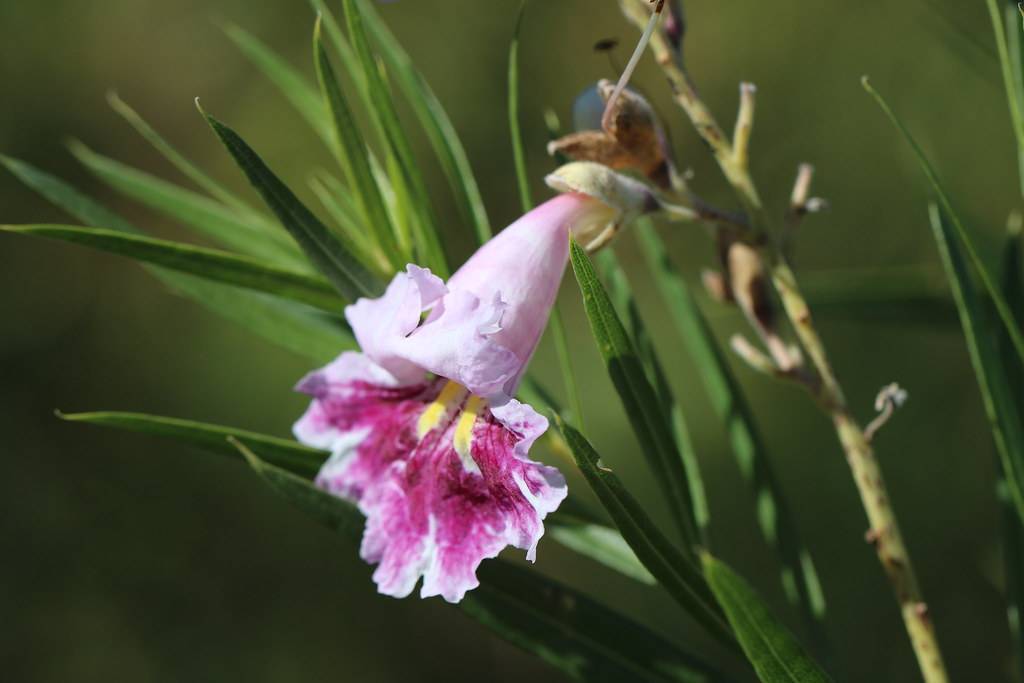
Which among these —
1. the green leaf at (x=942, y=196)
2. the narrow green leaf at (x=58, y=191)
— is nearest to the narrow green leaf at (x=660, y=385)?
the green leaf at (x=942, y=196)

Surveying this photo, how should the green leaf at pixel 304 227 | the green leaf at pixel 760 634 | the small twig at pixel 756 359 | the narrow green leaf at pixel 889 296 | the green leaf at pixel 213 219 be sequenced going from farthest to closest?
the narrow green leaf at pixel 889 296 < the green leaf at pixel 213 219 < the small twig at pixel 756 359 < the green leaf at pixel 304 227 < the green leaf at pixel 760 634

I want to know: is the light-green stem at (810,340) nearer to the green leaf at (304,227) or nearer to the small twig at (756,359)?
the small twig at (756,359)

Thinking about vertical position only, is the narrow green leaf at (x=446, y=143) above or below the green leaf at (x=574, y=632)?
above

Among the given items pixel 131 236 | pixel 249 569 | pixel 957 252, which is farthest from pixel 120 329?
pixel 957 252

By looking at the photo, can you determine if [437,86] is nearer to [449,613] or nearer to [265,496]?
[265,496]

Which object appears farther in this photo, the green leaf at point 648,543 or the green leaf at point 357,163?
the green leaf at point 357,163

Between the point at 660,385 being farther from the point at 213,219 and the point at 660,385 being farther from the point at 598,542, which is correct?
the point at 213,219

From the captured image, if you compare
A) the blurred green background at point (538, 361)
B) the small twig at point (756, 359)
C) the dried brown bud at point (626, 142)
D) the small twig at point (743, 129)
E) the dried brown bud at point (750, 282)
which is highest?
the dried brown bud at point (626, 142)

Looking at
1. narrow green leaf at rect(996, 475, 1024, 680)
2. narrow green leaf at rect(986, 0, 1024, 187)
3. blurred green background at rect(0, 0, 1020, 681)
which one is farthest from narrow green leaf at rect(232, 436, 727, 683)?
blurred green background at rect(0, 0, 1020, 681)
